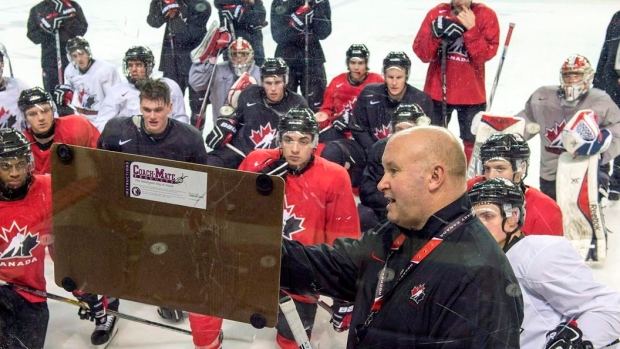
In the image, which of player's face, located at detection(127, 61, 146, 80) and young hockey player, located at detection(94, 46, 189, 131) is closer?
young hockey player, located at detection(94, 46, 189, 131)

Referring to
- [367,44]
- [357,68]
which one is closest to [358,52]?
[357,68]

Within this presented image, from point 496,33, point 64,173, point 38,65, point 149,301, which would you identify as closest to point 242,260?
point 149,301

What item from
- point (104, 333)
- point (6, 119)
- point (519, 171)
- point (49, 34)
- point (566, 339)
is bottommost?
point (104, 333)

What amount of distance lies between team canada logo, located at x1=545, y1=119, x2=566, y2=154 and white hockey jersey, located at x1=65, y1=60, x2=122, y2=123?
112cm

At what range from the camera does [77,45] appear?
5.71 feet

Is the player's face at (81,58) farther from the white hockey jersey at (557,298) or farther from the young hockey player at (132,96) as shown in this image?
the white hockey jersey at (557,298)

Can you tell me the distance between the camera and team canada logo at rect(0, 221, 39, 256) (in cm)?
118

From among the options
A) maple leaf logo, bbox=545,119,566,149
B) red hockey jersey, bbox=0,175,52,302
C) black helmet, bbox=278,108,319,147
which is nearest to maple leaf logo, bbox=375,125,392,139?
black helmet, bbox=278,108,319,147

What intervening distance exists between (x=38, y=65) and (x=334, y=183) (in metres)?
0.79

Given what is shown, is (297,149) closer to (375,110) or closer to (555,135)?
(375,110)

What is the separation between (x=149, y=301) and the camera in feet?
3.17

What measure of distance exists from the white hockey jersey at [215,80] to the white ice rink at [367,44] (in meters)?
0.11

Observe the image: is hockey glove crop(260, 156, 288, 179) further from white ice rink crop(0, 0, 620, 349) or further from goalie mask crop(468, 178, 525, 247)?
goalie mask crop(468, 178, 525, 247)

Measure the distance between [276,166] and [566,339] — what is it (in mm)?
535
